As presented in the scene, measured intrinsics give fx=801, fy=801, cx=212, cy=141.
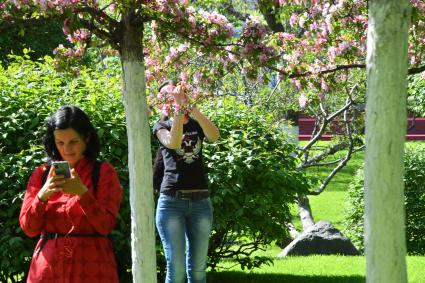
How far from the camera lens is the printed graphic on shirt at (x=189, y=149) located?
5.50 meters

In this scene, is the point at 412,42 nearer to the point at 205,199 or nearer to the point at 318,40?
the point at 318,40

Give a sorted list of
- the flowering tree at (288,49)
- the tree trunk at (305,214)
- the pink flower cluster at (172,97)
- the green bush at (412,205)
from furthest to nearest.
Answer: the tree trunk at (305,214)
the green bush at (412,205)
the flowering tree at (288,49)
the pink flower cluster at (172,97)

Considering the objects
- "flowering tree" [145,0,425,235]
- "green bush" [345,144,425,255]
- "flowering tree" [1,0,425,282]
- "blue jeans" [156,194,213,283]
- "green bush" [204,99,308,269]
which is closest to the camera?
"flowering tree" [1,0,425,282]

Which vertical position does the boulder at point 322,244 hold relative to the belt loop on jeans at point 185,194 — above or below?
below

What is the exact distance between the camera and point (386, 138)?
2863mm

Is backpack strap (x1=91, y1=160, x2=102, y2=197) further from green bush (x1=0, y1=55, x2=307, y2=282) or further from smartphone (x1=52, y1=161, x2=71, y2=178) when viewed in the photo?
green bush (x1=0, y1=55, x2=307, y2=282)

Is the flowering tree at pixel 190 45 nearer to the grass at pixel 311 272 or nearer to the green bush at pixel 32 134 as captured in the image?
the green bush at pixel 32 134

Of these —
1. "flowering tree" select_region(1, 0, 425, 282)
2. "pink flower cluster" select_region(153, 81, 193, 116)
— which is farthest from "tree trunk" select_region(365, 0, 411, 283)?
"pink flower cluster" select_region(153, 81, 193, 116)

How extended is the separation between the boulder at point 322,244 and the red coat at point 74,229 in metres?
7.32

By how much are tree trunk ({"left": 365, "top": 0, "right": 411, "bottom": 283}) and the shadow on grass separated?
211 inches

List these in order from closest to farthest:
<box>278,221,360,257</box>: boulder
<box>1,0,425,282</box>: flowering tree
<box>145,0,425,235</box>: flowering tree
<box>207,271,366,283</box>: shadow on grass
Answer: <box>1,0,425,282</box>: flowering tree
<box>145,0,425,235</box>: flowering tree
<box>207,271,366,283</box>: shadow on grass
<box>278,221,360,257</box>: boulder

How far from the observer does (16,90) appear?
725 cm

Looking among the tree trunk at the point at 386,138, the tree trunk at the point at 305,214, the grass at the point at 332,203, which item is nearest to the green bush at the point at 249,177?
the tree trunk at the point at 386,138

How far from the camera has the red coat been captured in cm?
366
